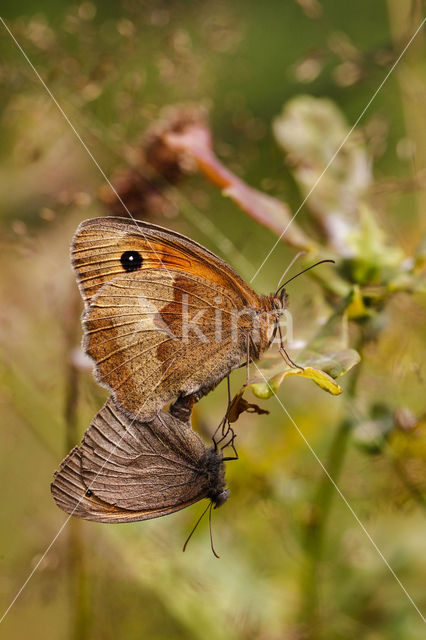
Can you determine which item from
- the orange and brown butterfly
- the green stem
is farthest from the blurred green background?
the orange and brown butterfly

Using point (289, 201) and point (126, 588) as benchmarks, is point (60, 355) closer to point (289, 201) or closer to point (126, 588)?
point (126, 588)

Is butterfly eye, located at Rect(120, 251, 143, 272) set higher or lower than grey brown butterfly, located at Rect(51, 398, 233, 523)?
higher

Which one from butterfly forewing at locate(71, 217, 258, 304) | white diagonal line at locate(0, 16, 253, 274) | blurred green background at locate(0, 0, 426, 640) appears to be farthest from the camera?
white diagonal line at locate(0, 16, 253, 274)

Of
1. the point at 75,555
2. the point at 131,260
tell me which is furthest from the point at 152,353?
the point at 75,555

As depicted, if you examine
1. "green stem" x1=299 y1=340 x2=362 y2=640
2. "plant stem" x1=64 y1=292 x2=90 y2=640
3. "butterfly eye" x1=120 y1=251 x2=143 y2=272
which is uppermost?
"butterfly eye" x1=120 y1=251 x2=143 y2=272

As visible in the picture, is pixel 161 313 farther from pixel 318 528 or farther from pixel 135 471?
pixel 318 528

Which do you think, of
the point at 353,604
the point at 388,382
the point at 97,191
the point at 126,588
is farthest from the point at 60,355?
the point at 353,604

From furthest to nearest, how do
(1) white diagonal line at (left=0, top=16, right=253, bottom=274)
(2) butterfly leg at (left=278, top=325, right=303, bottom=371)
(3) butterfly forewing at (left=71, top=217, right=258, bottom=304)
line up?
(1) white diagonal line at (left=0, top=16, right=253, bottom=274) → (3) butterfly forewing at (left=71, top=217, right=258, bottom=304) → (2) butterfly leg at (left=278, top=325, right=303, bottom=371)

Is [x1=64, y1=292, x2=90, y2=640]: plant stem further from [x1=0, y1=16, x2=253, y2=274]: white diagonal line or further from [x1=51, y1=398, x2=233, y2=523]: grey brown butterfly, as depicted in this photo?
[x1=0, y1=16, x2=253, y2=274]: white diagonal line
